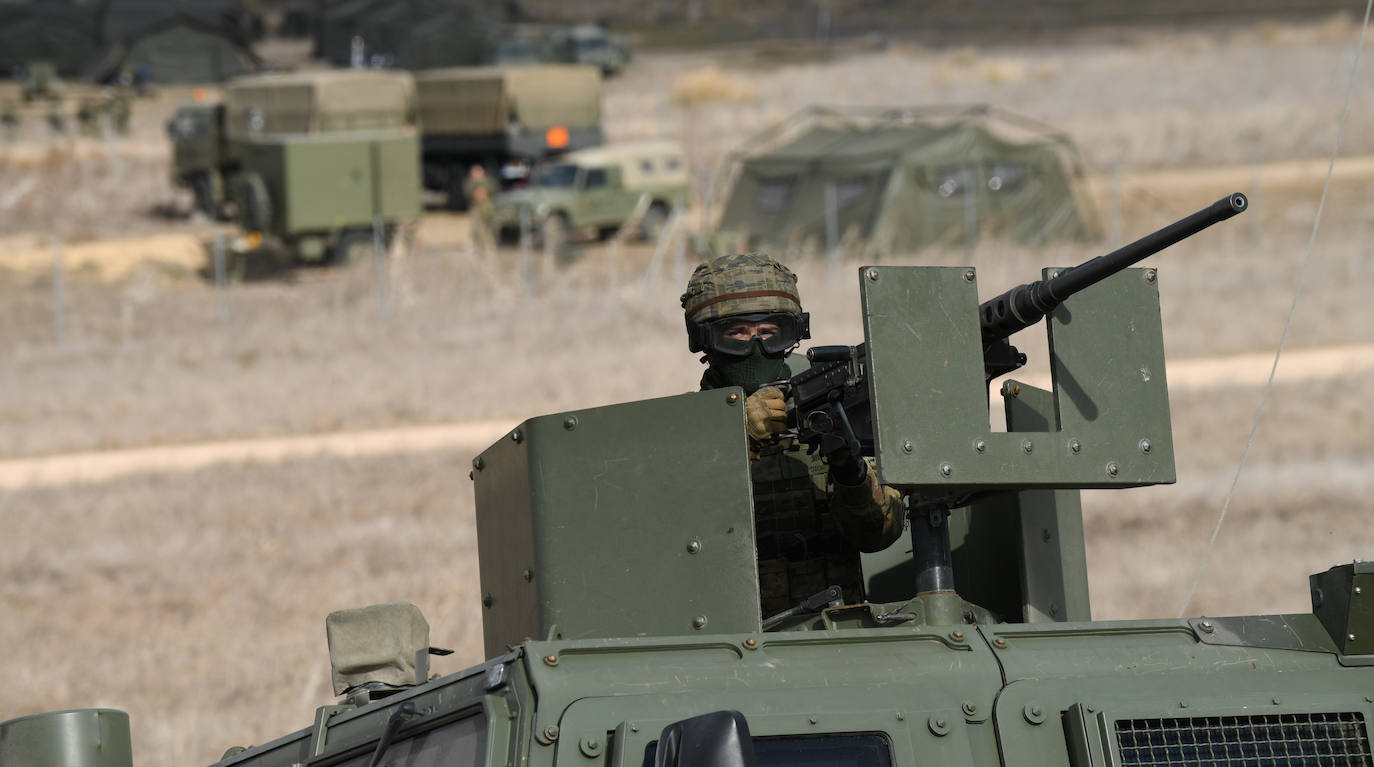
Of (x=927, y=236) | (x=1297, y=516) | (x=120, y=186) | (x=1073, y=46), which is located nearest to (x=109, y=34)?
(x=120, y=186)

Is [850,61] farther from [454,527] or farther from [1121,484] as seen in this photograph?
[1121,484]

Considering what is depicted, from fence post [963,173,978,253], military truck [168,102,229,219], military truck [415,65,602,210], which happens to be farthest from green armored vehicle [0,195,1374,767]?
military truck [415,65,602,210]

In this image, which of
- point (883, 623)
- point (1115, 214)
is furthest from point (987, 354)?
point (1115, 214)

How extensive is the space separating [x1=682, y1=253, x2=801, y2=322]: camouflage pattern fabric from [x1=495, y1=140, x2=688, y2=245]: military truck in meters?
24.7

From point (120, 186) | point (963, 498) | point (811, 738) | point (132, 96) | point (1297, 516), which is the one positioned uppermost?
point (132, 96)

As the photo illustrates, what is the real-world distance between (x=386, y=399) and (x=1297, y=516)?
9.90 m

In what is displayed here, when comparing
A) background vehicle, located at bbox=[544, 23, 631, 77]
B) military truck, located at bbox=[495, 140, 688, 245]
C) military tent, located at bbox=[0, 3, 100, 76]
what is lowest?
military truck, located at bbox=[495, 140, 688, 245]

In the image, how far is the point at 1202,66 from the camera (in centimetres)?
4594

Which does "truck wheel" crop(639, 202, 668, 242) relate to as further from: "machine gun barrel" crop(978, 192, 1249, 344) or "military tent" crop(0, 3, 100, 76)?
"military tent" crop(0, 3, 100, 76)

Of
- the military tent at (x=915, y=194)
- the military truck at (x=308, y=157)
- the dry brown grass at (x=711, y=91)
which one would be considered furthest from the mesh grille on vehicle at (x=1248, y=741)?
the dry brown grass at (x=711, y=91)

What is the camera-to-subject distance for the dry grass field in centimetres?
1227

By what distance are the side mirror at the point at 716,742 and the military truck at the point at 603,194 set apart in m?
27.0

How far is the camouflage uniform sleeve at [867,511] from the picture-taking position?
188 inches

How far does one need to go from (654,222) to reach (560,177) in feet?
5.76
